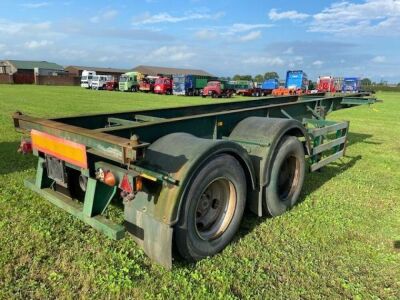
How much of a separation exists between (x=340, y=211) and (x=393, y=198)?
1318mm

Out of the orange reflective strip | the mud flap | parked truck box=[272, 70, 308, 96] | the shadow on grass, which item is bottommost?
the shadow on grass

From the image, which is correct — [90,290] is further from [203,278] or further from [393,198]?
[393,198]

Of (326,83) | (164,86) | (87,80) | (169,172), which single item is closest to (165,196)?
(169,172)

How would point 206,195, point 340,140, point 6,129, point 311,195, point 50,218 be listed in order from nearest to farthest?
point 206,195
point 50,218
point 311,195
point 340,140
point 6,129

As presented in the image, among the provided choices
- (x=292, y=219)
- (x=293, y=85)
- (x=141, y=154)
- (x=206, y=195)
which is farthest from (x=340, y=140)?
(x=293, y=85)

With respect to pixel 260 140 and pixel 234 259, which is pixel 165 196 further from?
pixel 260 140

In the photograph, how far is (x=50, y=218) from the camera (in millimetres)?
4215

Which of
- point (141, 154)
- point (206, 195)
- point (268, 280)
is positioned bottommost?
point (268, 280)

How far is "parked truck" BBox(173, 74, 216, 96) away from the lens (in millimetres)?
36713

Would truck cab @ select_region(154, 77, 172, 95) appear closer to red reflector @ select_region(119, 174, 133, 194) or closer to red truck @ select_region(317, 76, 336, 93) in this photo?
red truck @ select_region(317, 76, 336, 93)

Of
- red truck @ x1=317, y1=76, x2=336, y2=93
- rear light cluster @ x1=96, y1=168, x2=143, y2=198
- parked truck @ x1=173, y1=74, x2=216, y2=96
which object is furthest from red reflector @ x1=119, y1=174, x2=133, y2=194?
red truck @ x1=317, y1=76, x2=336, y2=93

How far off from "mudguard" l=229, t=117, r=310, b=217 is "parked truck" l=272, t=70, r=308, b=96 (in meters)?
34.6

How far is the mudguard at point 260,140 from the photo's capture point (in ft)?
13.0

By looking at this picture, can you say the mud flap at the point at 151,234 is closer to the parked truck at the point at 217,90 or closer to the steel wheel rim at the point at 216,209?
the steel wheel rim at the point at 216,209
